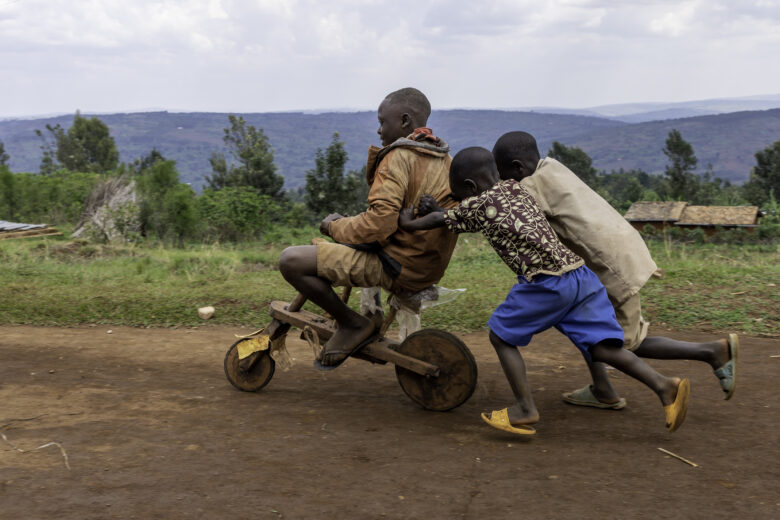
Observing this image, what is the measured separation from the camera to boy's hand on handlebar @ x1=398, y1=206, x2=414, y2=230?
3621 mm

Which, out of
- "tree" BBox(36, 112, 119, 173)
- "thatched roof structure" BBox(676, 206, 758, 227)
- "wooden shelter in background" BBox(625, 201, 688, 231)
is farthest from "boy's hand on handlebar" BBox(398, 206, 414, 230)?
"tree" BBox(36, 112, 119, 173)

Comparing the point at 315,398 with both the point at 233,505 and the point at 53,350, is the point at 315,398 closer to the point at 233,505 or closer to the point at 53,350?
the point at 233,505

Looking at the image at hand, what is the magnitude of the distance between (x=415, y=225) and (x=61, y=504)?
6.24 ft

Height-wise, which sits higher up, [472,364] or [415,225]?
[415,225]

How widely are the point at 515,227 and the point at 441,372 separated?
38.6 inches

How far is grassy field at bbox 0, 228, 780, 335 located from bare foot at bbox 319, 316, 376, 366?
2081 millimetres

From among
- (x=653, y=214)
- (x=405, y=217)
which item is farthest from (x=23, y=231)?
(x=653, y=214)

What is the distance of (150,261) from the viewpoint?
9680mm

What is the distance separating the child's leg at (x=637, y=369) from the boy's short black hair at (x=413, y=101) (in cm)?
146

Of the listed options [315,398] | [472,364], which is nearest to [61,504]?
[315,398]

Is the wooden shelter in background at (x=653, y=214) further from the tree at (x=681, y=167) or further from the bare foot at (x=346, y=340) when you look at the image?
the bare foot at (x=346, y=340)

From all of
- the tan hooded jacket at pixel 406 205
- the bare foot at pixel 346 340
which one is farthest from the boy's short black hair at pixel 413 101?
the bare foot at pixel 346 340

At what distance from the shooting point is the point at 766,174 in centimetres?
4138

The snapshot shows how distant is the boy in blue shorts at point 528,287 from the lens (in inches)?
134
